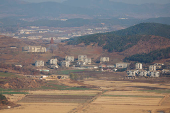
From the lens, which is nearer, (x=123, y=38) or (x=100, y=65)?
(x=100, y=65)

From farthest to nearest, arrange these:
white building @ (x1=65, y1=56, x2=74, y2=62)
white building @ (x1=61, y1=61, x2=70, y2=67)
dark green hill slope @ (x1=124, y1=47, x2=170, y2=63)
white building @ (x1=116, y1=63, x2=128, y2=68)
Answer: white building @ (x1=65, y1=56, x2=74, y2=62) < white building @ (x1=61, y1=61, x2=70, y2=67) < dark green hill slope @ (x1=124, y1=47, x2=170, y2=63) < white building @ (x1=116, y1=63, x2=128, y2=68)

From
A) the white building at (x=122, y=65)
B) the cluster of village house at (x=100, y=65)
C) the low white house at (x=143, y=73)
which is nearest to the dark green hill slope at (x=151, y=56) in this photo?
the cluster of village house at (x=100, y=65)

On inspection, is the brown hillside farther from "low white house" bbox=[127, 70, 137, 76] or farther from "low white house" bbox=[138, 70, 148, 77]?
"low white house" bbox=[127, 70, 137, 76]

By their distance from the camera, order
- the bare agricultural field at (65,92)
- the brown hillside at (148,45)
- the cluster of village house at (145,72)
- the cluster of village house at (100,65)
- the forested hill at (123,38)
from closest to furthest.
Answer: the bare agricultural field at (65,92) < the cluster of village house at (145,72) < the cluster of village house at (100,65) < the brown hillside at (148,45) < the forested hill at (123,38)

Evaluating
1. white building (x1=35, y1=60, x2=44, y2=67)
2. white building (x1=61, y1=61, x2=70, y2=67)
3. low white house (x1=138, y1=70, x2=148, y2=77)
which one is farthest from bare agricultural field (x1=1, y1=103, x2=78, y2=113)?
white building (x1=61, y1=61, x2=70, y2=67)

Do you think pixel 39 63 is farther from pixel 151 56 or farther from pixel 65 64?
pixel 151 56

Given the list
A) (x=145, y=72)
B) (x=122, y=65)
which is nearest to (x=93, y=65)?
(x=122, y=65)

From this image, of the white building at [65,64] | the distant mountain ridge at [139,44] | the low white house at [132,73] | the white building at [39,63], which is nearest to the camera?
the low white house at [132,73]

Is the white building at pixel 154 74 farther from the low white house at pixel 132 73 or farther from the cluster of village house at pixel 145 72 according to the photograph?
the low white house at pixel 132 73
